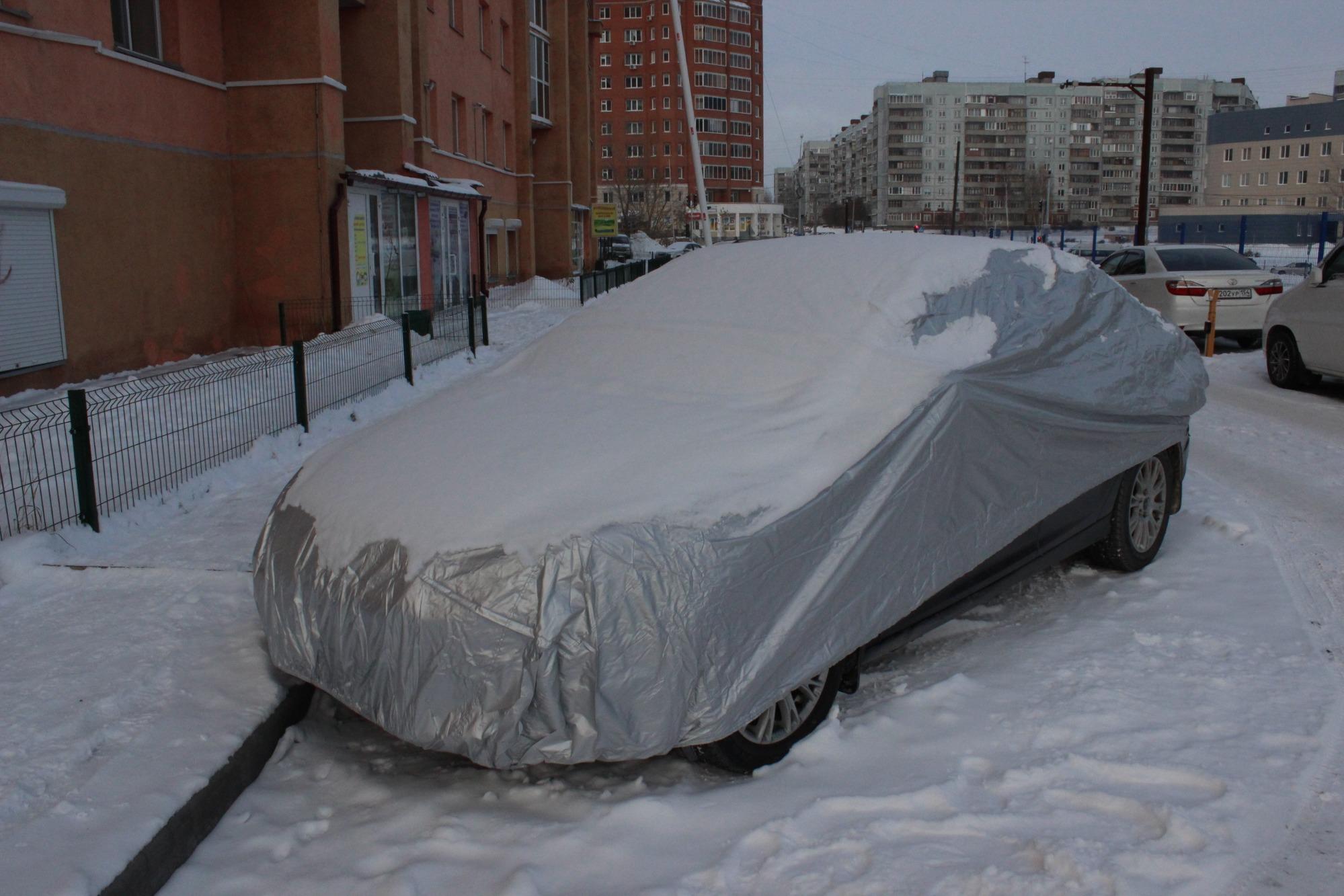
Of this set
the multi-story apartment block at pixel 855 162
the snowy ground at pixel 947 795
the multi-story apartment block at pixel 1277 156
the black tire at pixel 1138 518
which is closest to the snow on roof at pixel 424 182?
the black tire at pixel 1138 518

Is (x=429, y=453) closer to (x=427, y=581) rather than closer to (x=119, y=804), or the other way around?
(x=427, y=581)

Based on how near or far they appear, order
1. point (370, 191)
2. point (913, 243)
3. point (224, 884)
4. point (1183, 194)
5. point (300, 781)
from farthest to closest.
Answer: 1. point (1183, 194)
2. point (370, 191)
3. point (913, 243)
4. point (300, 781)
5. point (224, 884)

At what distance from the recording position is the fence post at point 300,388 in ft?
30.9

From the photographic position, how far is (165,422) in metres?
7.66

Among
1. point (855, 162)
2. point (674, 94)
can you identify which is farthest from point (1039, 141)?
point (674, 94)

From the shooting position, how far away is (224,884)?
3.26 meters

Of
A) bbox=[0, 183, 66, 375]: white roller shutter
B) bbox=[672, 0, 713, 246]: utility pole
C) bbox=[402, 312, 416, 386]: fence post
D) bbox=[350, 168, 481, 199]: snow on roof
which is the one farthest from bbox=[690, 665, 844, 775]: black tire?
bbox=[672, 0, 713, 246]: utility pole

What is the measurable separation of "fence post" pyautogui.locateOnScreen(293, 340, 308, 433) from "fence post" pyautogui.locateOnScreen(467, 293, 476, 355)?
6102 mm

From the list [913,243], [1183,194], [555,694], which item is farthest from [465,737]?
[1183,194]

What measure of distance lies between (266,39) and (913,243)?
50.7 ft

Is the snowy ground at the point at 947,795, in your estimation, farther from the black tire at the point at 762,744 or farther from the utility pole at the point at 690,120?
the utility pole at the point at 690,120

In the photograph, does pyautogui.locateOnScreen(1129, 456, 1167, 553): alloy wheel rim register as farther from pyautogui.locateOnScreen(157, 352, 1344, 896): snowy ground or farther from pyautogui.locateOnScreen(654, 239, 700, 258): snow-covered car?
pyautogui.locateOnScreen(654, 239, 700, 258): snow-covered car

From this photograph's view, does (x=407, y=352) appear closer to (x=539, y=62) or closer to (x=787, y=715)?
(x=787, y=715)

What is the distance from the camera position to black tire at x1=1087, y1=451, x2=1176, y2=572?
17.7 feet
